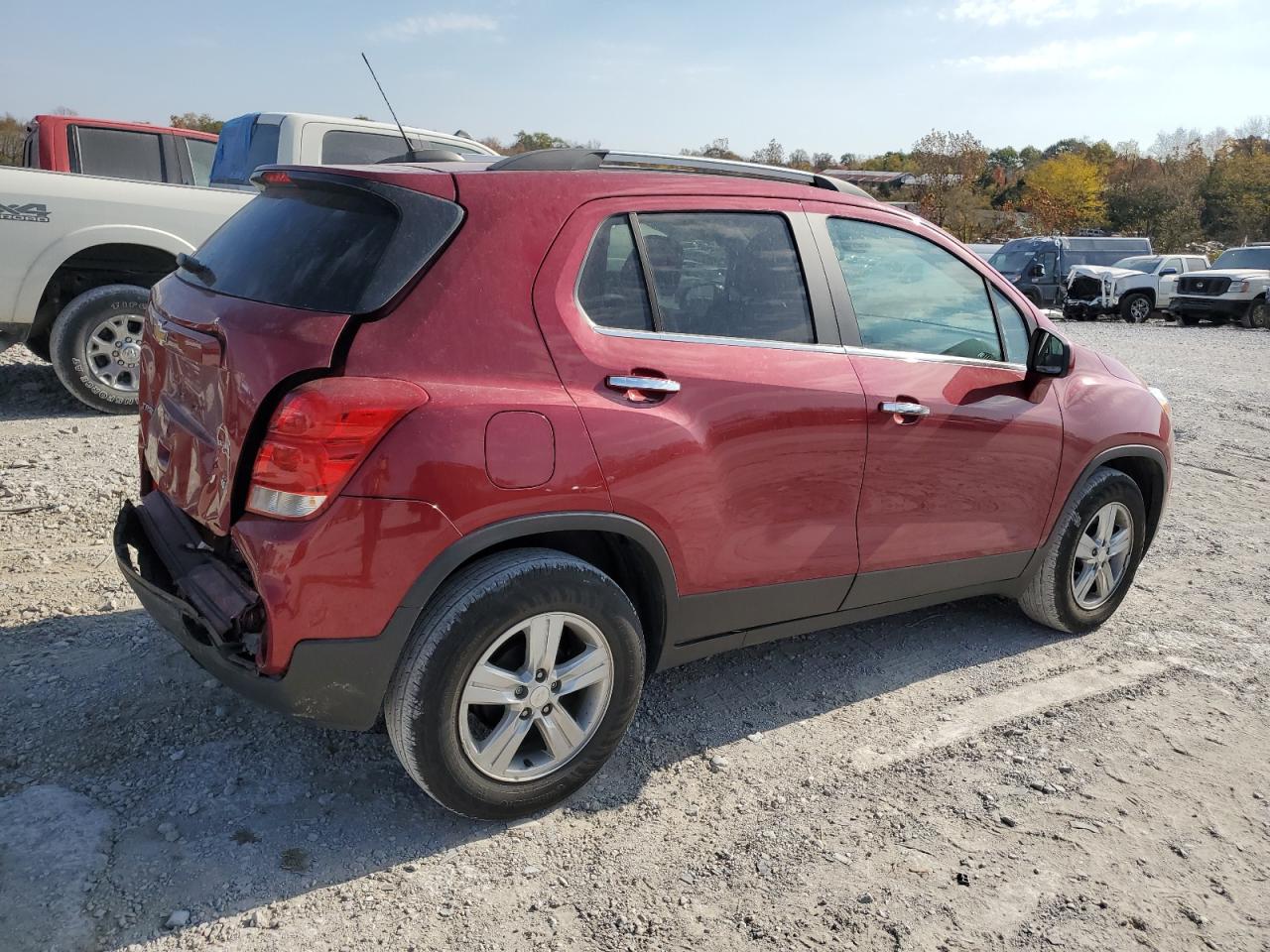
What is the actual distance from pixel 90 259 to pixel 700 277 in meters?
5.48

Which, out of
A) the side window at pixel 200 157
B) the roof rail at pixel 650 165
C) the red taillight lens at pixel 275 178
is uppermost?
the side window at pixel 200 157

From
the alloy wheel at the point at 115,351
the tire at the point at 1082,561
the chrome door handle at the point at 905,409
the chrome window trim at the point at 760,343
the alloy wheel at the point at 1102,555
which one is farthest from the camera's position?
the alloy wheel at the point at 115,351

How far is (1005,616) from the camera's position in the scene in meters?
4.77

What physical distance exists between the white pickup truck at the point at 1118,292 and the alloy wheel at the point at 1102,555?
19.7m

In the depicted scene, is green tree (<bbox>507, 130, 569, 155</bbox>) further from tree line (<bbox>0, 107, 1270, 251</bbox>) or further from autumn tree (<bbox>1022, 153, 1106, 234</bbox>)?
autumn tree (<bbox>1022, 153, 1106, 234</bbox>)

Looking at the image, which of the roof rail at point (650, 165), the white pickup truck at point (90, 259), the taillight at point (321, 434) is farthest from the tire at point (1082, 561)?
the white pickup truck at point (90, 259)

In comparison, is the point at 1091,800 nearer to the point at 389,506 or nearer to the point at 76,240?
the point at 389,506

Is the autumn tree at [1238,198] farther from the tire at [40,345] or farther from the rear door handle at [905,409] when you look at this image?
the rear door handle at [905,409]

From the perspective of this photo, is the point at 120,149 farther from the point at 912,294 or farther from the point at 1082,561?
the point at 1082,561

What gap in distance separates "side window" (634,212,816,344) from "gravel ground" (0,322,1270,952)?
1.43 metres

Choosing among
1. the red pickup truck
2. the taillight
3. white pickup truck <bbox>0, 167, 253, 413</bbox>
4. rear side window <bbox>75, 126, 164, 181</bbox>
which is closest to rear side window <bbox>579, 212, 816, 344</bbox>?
the taillight


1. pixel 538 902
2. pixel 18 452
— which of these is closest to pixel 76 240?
pixel 18 452

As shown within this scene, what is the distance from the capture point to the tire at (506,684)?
Answer: 2648 mm

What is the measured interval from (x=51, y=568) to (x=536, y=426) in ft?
10.0
